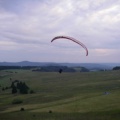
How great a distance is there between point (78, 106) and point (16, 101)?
106 feet

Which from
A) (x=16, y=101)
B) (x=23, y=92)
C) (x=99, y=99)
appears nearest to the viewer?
(x=99, y=99)

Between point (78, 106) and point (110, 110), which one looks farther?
point (78, 106)

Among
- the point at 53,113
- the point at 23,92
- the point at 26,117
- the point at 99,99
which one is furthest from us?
the point at 23,92

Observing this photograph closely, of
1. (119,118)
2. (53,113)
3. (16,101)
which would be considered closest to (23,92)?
(16,101)

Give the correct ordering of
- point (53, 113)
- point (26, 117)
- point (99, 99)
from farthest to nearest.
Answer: point (99, 99) < point (53, 113) < point (26, 117)

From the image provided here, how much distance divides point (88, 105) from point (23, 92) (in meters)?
64.5

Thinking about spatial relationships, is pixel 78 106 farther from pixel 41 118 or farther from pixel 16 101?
pixel 16 101

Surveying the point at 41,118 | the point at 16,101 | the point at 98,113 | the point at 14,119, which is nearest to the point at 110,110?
the point at 98,113

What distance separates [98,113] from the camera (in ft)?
224

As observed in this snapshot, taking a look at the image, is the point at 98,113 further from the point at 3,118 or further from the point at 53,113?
the point at 3,118

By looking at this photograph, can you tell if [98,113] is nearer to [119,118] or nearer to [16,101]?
[119,118]

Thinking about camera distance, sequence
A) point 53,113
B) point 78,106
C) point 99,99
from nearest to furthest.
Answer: point 53,113
point 78,106
point 99,99

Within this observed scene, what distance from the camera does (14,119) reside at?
209 feet

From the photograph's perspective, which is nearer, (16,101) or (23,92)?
(16,101)
